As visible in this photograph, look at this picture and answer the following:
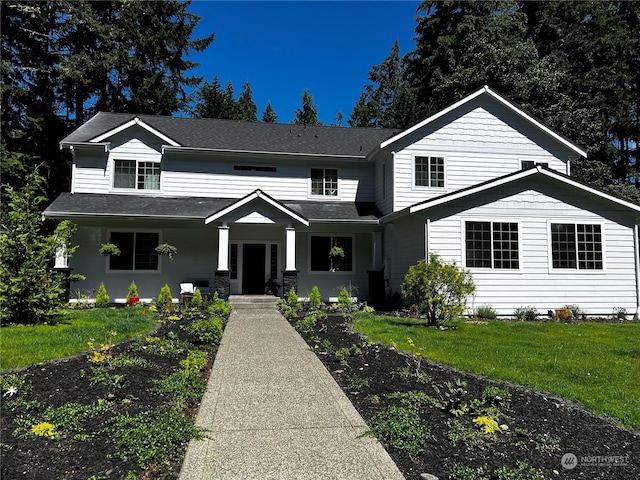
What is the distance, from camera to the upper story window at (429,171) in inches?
626

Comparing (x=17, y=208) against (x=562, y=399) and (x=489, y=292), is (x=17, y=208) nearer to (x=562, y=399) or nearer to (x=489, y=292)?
(x=562, y=399)

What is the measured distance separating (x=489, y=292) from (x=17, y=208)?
41.9ft

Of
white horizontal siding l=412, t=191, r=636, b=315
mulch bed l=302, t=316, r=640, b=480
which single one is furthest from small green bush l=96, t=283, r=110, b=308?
mulch bed l=302, t=316, r=640, b=480

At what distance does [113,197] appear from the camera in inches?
638

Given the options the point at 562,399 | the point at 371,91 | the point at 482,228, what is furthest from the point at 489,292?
the point at 371,91

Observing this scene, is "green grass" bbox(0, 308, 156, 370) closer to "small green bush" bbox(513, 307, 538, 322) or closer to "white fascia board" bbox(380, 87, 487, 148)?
"white fascia board" bbox(380, 87, 487, 148)

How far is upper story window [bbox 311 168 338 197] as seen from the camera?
1802cm

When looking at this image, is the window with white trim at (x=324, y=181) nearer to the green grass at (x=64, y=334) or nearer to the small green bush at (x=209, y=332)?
the green grass at (x=64, y=334)

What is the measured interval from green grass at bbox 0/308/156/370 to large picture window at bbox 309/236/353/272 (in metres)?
7.06

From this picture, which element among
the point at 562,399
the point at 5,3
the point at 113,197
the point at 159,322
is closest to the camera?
the point at 562,399

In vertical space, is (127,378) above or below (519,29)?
below

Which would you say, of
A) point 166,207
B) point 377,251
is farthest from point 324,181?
point 166,207

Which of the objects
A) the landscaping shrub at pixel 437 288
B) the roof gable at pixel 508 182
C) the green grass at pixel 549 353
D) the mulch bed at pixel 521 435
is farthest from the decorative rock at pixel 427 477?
the roof gable at pixel 508 182

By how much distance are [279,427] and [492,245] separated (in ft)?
36.3
